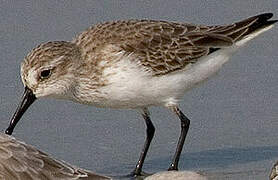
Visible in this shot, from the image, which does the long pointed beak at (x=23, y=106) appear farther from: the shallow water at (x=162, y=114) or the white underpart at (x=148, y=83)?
the white underpart at (x=148, y=83)

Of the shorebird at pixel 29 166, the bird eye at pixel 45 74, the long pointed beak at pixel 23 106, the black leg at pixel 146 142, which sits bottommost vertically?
the black leg at pixel 146 142

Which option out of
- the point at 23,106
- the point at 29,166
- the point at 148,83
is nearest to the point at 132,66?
the point at 148,83

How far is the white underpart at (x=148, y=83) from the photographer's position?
28.5ft

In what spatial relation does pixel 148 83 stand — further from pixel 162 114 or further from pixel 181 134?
pixel 162 114

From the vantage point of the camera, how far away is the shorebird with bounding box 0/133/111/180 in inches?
242

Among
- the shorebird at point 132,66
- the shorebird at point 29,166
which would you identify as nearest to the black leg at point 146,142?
the shorebird at point 132,66

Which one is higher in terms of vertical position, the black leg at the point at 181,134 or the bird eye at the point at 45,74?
the bird eye at the point at 45,74

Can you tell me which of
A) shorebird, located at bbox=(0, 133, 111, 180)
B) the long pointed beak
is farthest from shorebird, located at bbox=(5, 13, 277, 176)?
shorebird, located at bbox=(0, 133, 111, 180)

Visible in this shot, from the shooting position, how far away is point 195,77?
9.02 meters

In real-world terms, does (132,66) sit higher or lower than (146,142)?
higher

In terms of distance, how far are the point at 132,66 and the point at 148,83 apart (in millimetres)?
204

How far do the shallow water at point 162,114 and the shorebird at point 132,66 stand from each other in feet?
0.84

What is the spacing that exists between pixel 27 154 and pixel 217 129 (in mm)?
3195

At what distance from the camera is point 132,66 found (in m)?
8.77
